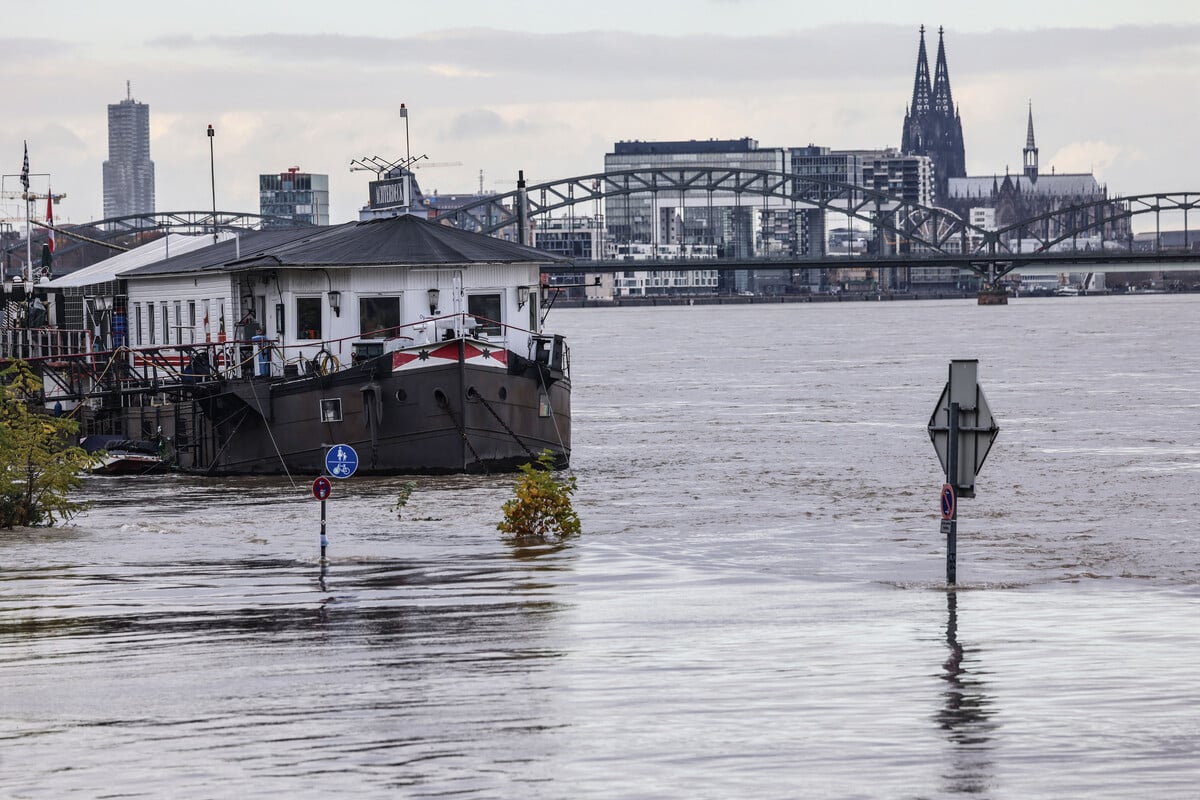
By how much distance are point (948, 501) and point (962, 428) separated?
124 cm

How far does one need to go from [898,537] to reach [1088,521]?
4.58 m

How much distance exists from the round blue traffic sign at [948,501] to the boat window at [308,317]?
23140 millimetres

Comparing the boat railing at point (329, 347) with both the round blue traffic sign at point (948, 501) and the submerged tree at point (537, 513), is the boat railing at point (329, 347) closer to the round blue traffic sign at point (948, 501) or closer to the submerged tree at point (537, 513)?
the submerged tree at point (537, 513)

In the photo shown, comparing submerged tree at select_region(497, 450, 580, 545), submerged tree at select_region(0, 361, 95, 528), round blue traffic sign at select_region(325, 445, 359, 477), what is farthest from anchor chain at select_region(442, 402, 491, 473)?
round blue traffic sign at select_region(325, 445, 359, 477)

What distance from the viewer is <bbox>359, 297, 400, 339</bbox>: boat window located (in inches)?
1649

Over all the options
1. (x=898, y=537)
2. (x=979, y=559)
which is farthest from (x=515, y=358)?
(x=979, y=559)

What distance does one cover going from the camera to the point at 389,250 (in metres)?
42.2

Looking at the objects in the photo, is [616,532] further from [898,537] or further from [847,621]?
[847,621]

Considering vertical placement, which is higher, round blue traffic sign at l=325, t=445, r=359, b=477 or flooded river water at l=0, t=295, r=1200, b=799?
round blue traffic sign at l=325, t=445, r=359, b=477

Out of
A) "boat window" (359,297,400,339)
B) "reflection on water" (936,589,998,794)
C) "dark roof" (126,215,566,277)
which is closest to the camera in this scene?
"reflection on water" (936,589,998,794)

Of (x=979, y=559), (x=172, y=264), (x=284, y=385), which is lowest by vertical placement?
(x=979, y=559)

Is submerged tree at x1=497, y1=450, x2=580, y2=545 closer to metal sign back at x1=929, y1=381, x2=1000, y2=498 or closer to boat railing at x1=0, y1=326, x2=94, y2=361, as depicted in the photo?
metal sign back at x1=929, y1=381, x2=1000, y2=498

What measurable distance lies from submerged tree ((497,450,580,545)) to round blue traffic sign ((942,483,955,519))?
363 inches

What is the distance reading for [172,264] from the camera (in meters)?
51.0
